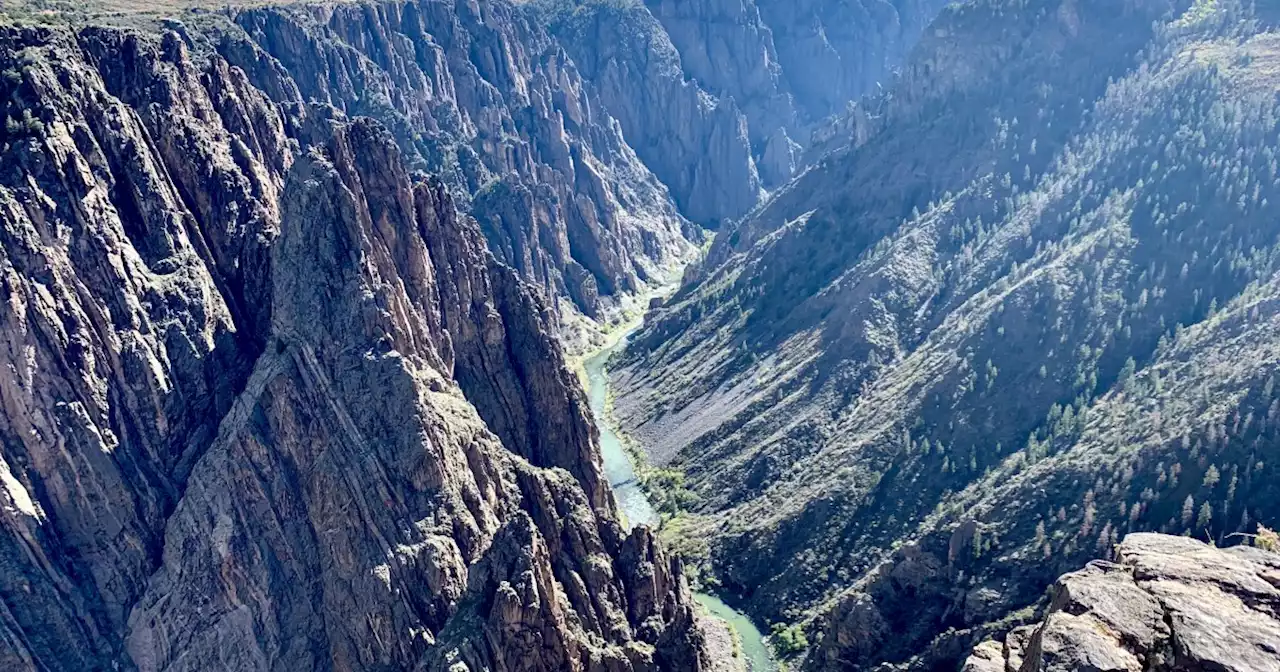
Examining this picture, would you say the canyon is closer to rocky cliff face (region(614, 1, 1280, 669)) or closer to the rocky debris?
the rocky debris

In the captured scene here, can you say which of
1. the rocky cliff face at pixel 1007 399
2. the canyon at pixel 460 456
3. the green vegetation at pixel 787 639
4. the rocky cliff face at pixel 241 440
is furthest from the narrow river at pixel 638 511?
the rocky cliff face at pixel 241 440

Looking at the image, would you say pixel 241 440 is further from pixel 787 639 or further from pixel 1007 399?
pixel 1007 399

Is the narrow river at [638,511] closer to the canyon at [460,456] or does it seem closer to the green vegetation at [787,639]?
the canyon at [460,456]

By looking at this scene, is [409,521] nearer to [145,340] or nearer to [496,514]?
[496,514]

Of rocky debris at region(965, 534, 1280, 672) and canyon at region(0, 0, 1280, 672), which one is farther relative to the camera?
canyon at region(0, 0, 1280, 672)

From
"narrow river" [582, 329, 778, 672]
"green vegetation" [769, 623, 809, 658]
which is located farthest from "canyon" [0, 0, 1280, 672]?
"narrow river" [582, 329, 778, 672]

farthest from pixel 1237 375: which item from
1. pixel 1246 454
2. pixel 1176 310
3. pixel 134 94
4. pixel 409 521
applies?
pixel 134 94

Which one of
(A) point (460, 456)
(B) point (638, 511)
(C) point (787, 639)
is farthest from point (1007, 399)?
(A) point (460, 456)
